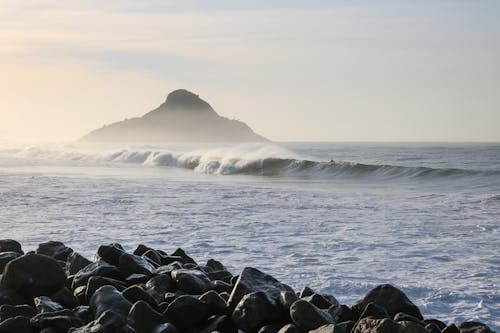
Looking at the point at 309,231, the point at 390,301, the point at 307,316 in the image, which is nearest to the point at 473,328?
the point at 390,301

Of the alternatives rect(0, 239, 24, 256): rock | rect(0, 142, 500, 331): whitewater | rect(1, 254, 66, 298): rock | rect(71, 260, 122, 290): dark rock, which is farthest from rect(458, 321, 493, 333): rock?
rect(0, 239, 24, 256): rock

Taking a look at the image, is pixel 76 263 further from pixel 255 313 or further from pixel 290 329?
pixel 290 329

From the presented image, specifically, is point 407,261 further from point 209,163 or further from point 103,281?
point 209,163

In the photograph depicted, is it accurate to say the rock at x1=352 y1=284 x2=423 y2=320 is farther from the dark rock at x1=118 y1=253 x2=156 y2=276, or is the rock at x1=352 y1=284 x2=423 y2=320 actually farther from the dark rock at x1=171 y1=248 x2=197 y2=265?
the dark rock at x1=171 y1=248 x2=197 y2=265

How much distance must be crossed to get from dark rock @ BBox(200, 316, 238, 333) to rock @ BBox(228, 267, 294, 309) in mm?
232

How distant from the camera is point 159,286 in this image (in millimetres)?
5965

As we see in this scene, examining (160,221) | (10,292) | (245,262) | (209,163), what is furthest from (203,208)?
(209,163)

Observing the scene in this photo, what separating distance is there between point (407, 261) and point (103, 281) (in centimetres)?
457

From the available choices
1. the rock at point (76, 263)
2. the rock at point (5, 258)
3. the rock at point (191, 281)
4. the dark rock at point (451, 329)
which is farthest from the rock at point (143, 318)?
the rock at point (5, 258)

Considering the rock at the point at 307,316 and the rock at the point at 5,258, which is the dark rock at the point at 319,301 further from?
the rock at the point at 5,258

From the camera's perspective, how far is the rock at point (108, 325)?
4660 millimetres

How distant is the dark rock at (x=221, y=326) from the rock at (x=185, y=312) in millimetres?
99

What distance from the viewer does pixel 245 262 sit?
8773 millimetres

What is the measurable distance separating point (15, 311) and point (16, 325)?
0.44 meters
